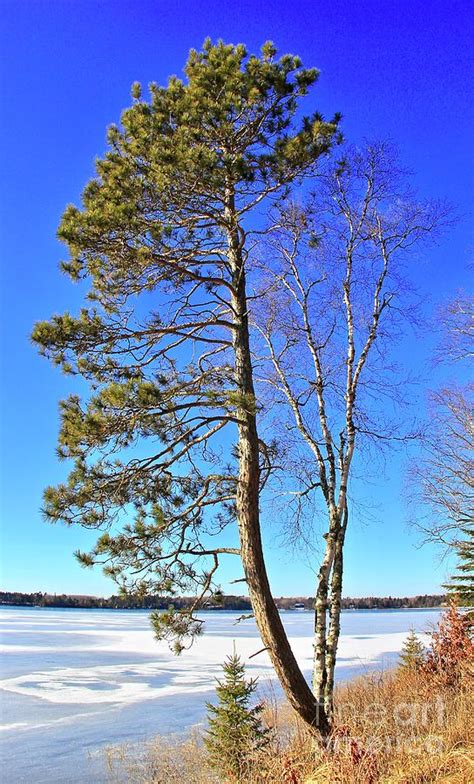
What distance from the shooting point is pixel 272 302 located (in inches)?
332

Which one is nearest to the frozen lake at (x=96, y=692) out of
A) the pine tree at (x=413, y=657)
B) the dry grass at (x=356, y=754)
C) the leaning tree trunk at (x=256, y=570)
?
the dry grass at (x=356, y=754)

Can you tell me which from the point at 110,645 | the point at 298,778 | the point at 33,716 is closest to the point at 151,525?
the point at 298,778

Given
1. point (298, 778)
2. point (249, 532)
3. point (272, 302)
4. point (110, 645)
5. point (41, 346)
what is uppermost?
point (272, 302)

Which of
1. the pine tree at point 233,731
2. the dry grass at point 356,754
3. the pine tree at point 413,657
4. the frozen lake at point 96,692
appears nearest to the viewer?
the dry grass at point 356,754

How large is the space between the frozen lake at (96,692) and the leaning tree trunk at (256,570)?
2310 millimetres

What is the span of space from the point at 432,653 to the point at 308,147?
8747 millimetres

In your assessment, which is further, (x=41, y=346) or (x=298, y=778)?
(x=41, y=346)

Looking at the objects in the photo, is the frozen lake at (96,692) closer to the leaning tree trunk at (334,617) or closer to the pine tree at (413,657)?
the pine tree at (413,657)

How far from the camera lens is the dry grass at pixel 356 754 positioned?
4.17m

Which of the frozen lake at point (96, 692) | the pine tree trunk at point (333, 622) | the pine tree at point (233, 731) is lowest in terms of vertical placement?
the frozen lake at point (96, 692)

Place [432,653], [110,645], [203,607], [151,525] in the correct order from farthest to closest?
[110,645] < [432,653] < [203,607] < [151,525]

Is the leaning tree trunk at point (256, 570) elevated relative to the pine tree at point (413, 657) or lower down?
elevated

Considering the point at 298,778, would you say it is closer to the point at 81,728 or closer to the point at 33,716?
the point at 81,728

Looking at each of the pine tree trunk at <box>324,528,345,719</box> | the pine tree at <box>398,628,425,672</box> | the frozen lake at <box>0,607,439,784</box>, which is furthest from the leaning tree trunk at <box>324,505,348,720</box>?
the pine tree at <box>398,628,425,672</box>
